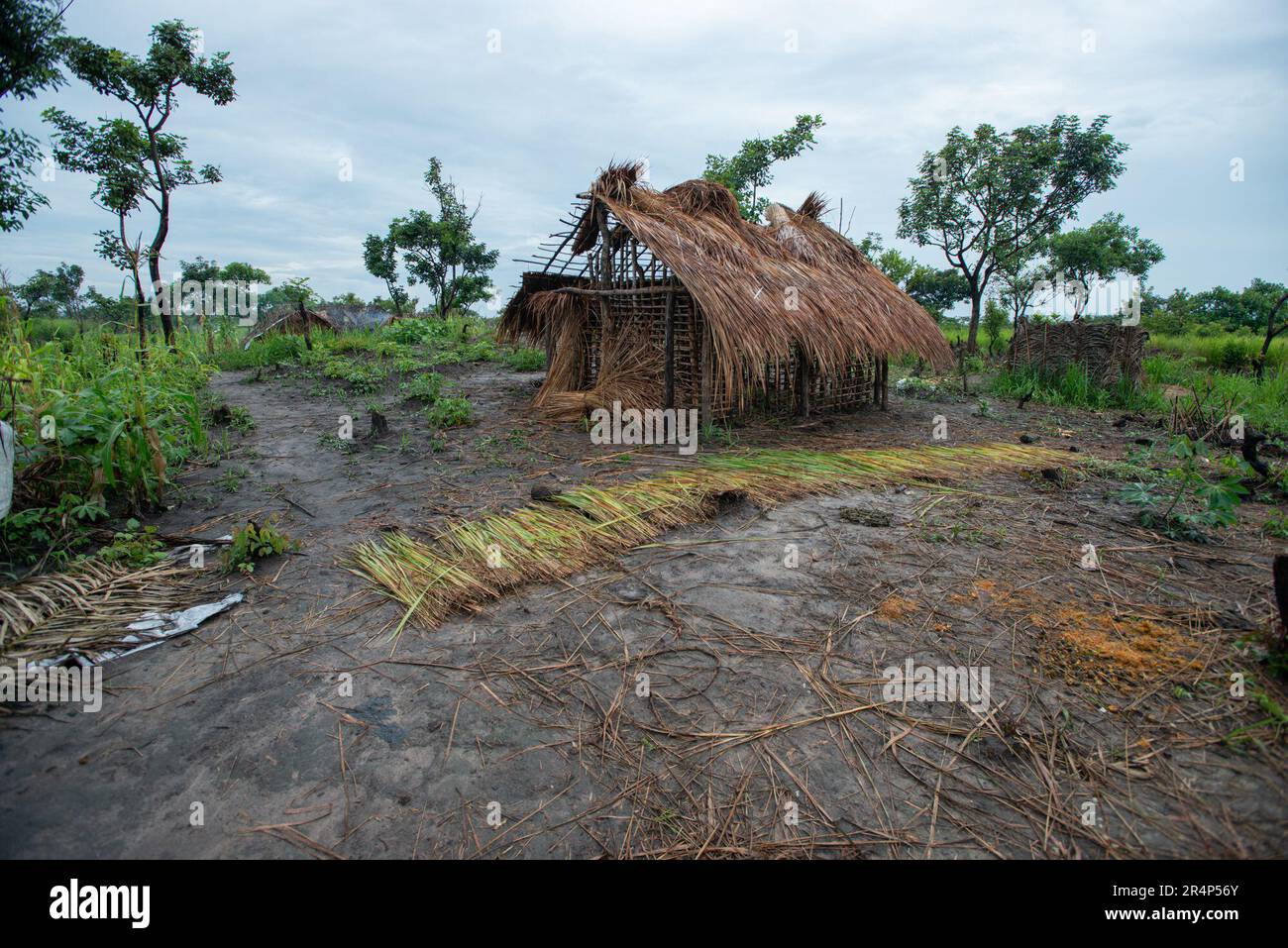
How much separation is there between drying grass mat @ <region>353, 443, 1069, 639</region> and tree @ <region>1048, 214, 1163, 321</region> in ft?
69.9

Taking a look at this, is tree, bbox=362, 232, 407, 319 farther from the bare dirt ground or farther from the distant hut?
the bare dirt ground

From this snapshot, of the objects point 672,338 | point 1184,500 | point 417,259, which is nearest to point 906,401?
point 672,338

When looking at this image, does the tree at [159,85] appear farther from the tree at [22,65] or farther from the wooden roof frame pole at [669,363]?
the wooden roof frame pole at [669,363]

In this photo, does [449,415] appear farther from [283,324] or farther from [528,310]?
[283,324]

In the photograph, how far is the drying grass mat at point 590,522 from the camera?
364 centimetres

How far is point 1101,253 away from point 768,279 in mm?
21508

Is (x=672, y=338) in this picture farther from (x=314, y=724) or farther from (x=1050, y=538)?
(x=314, y=724)

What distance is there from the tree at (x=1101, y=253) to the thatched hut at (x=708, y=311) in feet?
56.1

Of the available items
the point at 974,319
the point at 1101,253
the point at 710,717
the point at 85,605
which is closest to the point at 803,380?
the point at 710,717

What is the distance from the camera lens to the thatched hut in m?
7.82

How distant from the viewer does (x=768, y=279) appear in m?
8.53

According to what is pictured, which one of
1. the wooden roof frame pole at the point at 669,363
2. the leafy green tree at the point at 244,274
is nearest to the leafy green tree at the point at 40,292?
the leafy green tree at the point at 244,274

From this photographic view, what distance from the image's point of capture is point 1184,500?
507cm

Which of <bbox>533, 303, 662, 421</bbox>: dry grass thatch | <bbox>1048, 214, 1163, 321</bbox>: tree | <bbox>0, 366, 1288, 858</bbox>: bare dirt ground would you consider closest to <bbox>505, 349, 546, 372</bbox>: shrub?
<bbox>533, 303, 662, 421</bbox>: dry grass thatch
